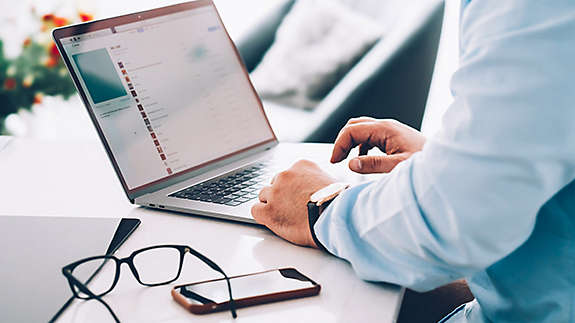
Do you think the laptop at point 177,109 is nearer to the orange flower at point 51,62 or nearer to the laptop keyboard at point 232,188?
the laptop keyboard at point 232,188

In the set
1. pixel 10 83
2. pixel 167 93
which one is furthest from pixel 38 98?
pixel 167 93

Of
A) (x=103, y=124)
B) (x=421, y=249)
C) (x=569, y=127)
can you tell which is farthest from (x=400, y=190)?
(x=103, y=124)

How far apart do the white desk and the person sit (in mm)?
36

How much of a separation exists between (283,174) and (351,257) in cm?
19

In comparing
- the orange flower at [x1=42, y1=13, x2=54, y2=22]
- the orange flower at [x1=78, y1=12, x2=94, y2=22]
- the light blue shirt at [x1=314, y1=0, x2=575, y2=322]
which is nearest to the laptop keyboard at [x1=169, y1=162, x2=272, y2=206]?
the light blue shirt at [x1=314, y1=0, x2=575, y2=322]

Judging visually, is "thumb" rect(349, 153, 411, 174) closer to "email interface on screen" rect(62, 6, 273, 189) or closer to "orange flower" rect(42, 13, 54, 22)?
"email interface on screen" rect(62, 6, 273, 189)

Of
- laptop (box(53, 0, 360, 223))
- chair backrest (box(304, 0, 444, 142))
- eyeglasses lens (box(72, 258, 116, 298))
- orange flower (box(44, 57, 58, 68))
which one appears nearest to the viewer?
eyeglasses lens (box(72, 258, 116, 298))

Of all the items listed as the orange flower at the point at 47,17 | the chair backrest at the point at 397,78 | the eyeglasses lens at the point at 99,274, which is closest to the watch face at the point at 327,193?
the eyeglasses lens at the point at 99,274

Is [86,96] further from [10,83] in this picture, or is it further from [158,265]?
[10,83]

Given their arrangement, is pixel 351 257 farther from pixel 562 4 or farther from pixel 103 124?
pixel 103 124

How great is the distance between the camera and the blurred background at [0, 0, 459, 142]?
1882mm

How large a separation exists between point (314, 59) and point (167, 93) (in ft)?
4.14

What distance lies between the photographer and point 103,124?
0.84 metres

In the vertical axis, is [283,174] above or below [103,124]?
below
